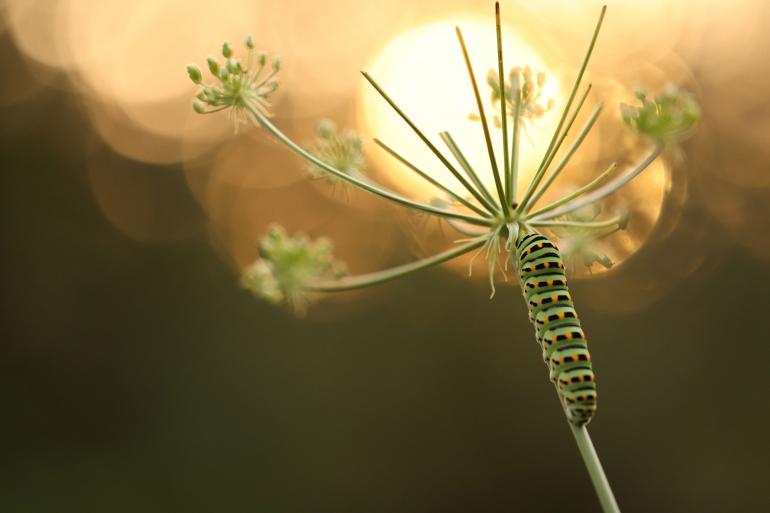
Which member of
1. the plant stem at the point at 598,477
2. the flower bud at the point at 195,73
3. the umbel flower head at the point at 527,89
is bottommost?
the plant stem at the point at 598,477

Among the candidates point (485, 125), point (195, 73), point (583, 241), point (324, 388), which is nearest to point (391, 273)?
point (485, 125)

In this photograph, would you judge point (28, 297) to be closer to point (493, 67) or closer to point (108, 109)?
point (108, 109)

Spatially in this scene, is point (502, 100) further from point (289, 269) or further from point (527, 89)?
point (289, 269)

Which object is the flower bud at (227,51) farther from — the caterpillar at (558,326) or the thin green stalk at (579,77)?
the caterpillar at (558,326)

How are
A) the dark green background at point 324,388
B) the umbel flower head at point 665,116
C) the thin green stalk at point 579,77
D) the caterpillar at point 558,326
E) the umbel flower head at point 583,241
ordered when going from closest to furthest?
the caterpillar at point 558,326 < the thin green stalk at point 579,77 < the umbel flower head at point 665,116 < the umbel flower head at point 583,241 < the dark green background at point 324,388

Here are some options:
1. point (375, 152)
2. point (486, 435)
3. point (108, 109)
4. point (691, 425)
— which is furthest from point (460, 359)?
point (108, 109)

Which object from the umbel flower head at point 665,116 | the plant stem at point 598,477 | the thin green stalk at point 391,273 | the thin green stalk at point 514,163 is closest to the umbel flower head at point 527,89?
the thin green stalk at point 514,163
